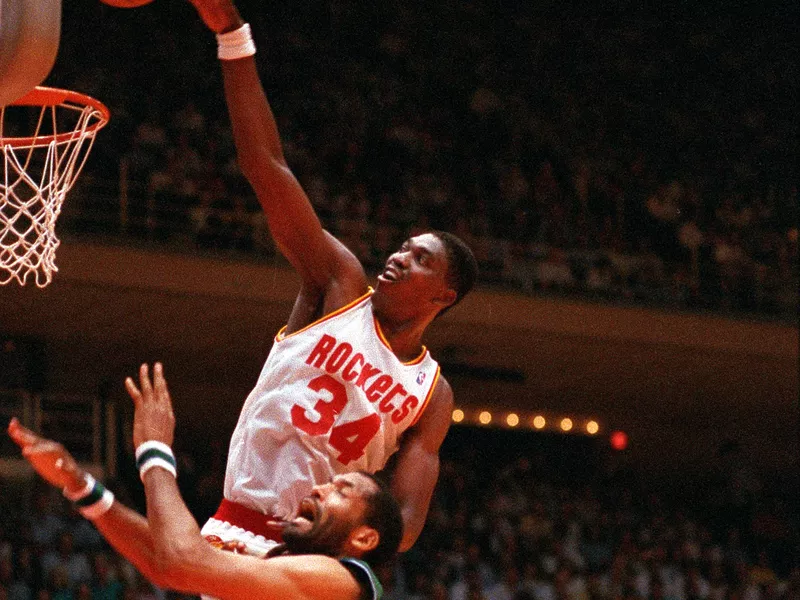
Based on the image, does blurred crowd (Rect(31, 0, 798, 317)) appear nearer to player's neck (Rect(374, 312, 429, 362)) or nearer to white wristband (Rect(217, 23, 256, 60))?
player's neck (Rect(374, 312, 429, 362))

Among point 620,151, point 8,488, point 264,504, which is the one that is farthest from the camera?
point 620,151

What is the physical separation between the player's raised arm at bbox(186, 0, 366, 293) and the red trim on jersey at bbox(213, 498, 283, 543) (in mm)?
747

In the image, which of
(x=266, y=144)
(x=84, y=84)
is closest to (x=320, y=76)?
(x=84, y=84)

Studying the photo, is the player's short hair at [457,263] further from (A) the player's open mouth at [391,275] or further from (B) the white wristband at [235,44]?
(B) the white wristband at [235,44]

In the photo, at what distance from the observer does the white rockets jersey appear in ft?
13.4

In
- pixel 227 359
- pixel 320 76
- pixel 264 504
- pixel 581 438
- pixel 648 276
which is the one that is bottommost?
pixel 581 438

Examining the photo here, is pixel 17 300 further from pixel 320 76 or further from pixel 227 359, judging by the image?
A: pixel 320 76

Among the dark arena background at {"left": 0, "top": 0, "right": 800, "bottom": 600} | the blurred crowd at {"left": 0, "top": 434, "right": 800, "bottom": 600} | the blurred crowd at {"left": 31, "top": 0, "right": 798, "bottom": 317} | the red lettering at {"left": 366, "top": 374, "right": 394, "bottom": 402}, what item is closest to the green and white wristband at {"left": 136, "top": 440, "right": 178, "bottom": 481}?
the red lettering at {"left": 366, "top": 374, "right": 394, "bottom": 402}

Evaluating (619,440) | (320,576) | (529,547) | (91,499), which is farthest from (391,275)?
(619,440)

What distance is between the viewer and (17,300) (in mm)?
13258

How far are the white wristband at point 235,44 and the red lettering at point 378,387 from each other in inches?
42.9

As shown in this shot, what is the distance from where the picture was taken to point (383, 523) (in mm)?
3576

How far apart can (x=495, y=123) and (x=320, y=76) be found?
2.27 metres

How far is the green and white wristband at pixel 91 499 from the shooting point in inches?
129
